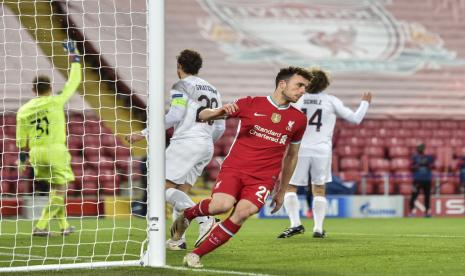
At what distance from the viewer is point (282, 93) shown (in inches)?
275

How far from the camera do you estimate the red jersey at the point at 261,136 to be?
6832mm

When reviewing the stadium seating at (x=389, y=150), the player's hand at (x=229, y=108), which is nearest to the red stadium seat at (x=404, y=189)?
the stadium seating at (x=389, y=150)

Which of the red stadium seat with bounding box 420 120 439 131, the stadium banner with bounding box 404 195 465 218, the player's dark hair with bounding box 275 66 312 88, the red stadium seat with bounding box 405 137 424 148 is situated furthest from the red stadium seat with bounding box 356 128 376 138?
the player's dark hair with bounding box 275 66 312 88

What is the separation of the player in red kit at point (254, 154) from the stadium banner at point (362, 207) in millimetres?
10938

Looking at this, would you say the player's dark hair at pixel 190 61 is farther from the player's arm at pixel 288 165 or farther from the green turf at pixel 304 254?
the player's arm at pixel 288 165

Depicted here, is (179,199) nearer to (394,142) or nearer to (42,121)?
(42,121)

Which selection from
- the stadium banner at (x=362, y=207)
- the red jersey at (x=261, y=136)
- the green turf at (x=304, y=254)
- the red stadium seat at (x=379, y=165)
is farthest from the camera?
the red stadium seat at (x=379, y=165)

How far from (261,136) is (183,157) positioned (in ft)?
6.05

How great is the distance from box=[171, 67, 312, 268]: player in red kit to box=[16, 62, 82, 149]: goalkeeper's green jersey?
4.03 metres

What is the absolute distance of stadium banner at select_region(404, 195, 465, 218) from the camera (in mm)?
19141

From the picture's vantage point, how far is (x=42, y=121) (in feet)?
34.9

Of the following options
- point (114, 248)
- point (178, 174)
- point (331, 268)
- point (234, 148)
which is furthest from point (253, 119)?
point (114, 248)

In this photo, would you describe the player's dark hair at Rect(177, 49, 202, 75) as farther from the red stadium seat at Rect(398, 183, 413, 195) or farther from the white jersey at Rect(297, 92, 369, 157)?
the red stadium seat at Rect(398, 183, 413, 195)

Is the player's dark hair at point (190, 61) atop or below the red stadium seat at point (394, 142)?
atop
